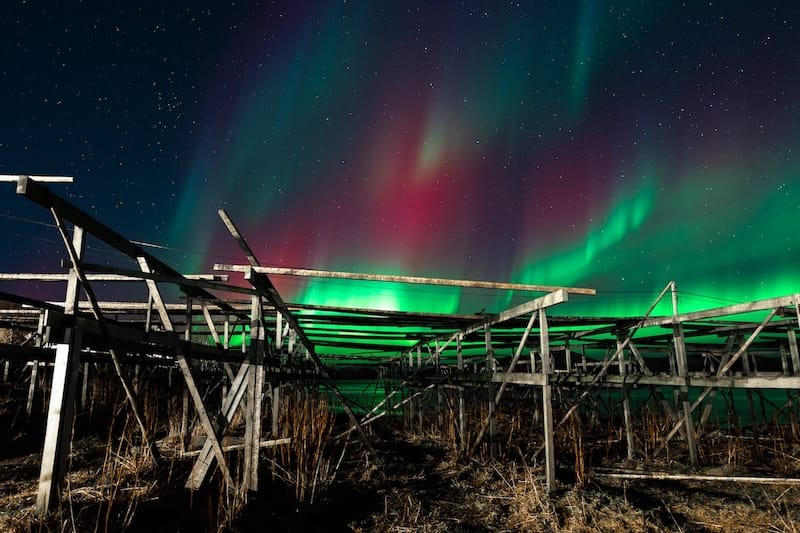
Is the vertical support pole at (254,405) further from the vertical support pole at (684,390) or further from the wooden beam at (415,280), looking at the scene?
the vertical support pole at (684,390)

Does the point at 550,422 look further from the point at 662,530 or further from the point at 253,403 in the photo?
the point at 253,403

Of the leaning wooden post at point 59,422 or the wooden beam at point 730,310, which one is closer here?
the leaning wooden post at point 59,422

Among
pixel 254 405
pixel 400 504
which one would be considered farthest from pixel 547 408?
pixel 254 405

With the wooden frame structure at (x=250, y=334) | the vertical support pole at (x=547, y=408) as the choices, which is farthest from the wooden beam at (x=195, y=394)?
the vertical support pole at (x=547, y=408)

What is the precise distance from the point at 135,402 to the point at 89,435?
747cm

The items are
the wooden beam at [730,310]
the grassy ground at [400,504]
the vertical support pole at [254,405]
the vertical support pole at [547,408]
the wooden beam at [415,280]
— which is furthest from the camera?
the wooden beam at [730,310]

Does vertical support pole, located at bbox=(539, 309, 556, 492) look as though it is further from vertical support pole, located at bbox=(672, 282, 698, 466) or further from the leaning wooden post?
the leaning wooden post

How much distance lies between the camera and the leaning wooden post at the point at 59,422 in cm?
489

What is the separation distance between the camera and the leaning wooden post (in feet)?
16.0

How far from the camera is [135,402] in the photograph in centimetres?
635

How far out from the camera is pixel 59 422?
500cm

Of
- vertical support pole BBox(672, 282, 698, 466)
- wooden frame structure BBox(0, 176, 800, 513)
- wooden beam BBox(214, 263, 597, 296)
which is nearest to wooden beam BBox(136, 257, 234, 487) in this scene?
wooden frame structure BBox(0, 176, 800, 513)

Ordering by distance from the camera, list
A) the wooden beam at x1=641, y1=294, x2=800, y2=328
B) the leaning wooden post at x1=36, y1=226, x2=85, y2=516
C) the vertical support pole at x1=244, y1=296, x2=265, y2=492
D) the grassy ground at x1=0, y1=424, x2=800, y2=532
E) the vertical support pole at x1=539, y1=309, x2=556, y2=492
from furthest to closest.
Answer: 1. the wooden beam at x1=641, y1=294, x2=800, y2=328
2. the vertical support pole at x1=539, y1=309, x2=556, y2=492
3. the vertical support pole at x1=244, y1=296, x2=265, y2=492
4. the grassy ground at x1=0, y1=424, x2=800, y2=532
5. the leaning wooden post at x1=36, y1=226, x2=85, y2=516

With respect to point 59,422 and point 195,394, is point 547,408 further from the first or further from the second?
point 59,422
